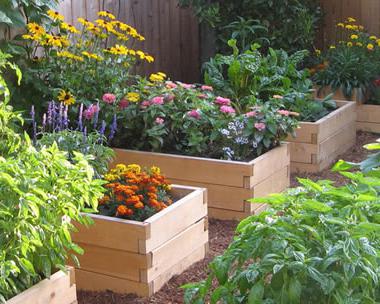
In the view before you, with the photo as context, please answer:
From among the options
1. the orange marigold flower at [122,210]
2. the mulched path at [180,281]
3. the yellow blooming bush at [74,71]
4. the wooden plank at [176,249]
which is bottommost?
the mulched path at [180,281]

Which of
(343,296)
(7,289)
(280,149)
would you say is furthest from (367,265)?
(280,149)

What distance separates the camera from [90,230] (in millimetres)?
4008

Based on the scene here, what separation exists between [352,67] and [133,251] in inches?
177

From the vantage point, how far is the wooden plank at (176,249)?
395cm

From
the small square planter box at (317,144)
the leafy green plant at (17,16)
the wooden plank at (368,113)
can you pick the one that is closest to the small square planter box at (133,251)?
the leafy green plant at (17,16)

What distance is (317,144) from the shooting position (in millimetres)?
6262

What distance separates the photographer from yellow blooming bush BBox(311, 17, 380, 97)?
769 centimetres

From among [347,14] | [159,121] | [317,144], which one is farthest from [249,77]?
[347,14]

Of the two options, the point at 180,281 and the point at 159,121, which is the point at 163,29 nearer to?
the point at 159,121

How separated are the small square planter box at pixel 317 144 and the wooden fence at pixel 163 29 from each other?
1900 mm

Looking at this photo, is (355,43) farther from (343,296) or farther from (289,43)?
(343,296)

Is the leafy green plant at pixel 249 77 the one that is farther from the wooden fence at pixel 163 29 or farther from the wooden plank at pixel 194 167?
the wooden plank at pixel 194 167

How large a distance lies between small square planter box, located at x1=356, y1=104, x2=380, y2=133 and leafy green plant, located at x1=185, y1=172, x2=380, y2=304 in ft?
15.6

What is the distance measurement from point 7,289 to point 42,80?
282cm
